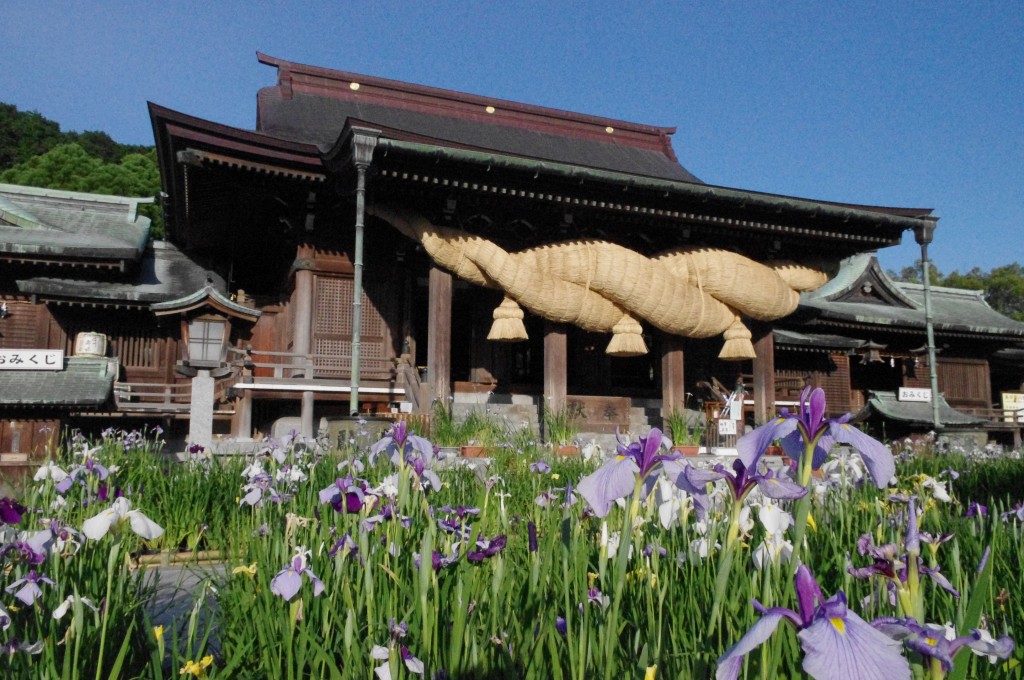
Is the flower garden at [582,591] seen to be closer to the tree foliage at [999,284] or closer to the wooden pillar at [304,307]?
the wooden pillar at [304,307]

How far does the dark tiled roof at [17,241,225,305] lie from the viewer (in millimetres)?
13344

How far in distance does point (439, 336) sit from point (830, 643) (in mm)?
10115

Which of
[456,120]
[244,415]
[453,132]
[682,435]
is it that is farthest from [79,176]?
[682,435]

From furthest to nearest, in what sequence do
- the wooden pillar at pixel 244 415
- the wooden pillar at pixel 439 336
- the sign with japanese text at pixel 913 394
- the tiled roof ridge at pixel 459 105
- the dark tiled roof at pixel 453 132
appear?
the sign with japanese text at pixel 913 394, the tiled roof ridge at pixel 459 105, the dark tiled roof at pixel 453 132, the wooden pillar at pixel 244 415, the wooden pillar at pixel 439 336

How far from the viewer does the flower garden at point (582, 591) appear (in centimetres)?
119

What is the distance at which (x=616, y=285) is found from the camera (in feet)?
37.5

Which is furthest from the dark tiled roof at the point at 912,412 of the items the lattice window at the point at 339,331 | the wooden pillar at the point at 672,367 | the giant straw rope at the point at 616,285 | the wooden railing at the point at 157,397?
the wooden railing at the point at 157,397

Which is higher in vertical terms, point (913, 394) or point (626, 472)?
point (913, 394)

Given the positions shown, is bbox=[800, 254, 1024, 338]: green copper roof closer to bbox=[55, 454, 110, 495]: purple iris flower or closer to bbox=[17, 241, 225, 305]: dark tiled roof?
bbox=[17, 241, 225, 305]: dark tiled roof

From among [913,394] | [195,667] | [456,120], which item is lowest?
[195,667]

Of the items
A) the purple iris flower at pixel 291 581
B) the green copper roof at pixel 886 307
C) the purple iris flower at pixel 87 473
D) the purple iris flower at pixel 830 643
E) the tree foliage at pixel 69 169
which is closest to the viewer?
the purple iris flower at pixel 830 643

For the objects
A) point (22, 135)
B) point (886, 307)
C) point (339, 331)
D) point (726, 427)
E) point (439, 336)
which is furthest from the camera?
point (22, 135)

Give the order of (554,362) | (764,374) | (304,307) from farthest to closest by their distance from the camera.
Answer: (764,374), (304,307), (554,362)

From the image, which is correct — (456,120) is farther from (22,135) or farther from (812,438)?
(22,135)
